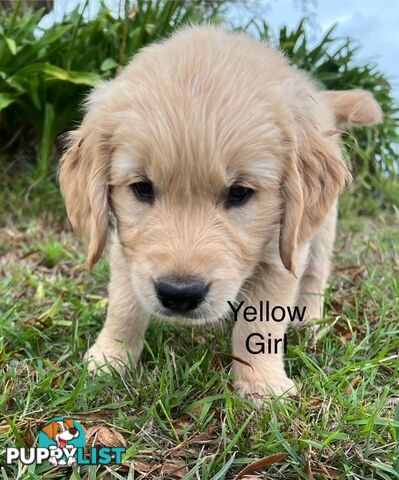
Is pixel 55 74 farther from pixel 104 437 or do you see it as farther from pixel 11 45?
pixel 104 437

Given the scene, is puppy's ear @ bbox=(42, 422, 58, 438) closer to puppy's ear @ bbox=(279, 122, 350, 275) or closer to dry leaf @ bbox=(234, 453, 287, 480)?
dry leaf @ bbox=(234, 453, 287, 480)

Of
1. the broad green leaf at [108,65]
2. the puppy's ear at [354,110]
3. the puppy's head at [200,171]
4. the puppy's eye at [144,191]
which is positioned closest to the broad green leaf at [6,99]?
the broad green leaf at [108,65]

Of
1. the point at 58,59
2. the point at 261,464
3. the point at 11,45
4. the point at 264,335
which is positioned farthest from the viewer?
the point at 58,59

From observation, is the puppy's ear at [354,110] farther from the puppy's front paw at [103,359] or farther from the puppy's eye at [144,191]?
the puppy's front paw at [103,359]

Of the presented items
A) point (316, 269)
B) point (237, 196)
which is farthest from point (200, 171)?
point (316, 269)

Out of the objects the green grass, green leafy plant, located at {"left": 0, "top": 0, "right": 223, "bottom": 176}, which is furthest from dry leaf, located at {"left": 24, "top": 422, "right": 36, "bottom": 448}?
green leafy plant, located at {"left": 0, "top": 0, "right": 223, "bottom": 176}

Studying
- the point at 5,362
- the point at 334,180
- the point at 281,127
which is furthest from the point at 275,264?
the point at 5,362

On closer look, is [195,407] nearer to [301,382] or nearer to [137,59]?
[301,382]
